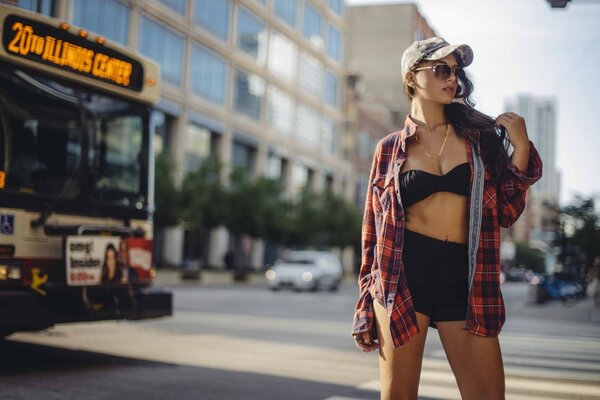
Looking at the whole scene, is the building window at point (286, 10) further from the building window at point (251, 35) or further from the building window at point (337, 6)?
the building window at point (337, 6)

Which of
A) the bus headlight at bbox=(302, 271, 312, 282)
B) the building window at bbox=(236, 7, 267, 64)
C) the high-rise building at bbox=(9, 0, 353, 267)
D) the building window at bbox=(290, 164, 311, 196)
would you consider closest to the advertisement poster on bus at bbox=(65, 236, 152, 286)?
the bus headlight at bbox=(302, 271, 312, 282)

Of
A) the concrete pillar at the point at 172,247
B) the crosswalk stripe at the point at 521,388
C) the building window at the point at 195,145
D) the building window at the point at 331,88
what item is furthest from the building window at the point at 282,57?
the crosswalk stripe at the point at 521,388

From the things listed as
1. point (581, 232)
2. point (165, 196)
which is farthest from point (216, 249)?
point (581, 232)

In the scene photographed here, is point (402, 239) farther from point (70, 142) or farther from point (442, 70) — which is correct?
point (70, 142)

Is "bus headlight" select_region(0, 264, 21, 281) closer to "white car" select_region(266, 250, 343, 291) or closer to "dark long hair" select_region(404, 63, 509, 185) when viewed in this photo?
"dark long hair" select_region(404, 63, 509, 185)

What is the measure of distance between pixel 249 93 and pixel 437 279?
46.3 metres

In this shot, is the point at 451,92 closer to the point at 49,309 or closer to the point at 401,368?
the point at 401,368

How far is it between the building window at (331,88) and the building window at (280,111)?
8217mm

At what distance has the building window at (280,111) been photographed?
2039 inches

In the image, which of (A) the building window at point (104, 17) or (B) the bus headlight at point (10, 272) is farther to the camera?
(A) the building window at point (104, 17)

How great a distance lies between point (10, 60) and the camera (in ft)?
23.5

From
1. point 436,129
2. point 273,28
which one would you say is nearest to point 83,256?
point 436,129

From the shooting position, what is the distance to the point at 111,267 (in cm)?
796

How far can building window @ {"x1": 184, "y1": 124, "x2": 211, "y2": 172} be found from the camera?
1642 inches
